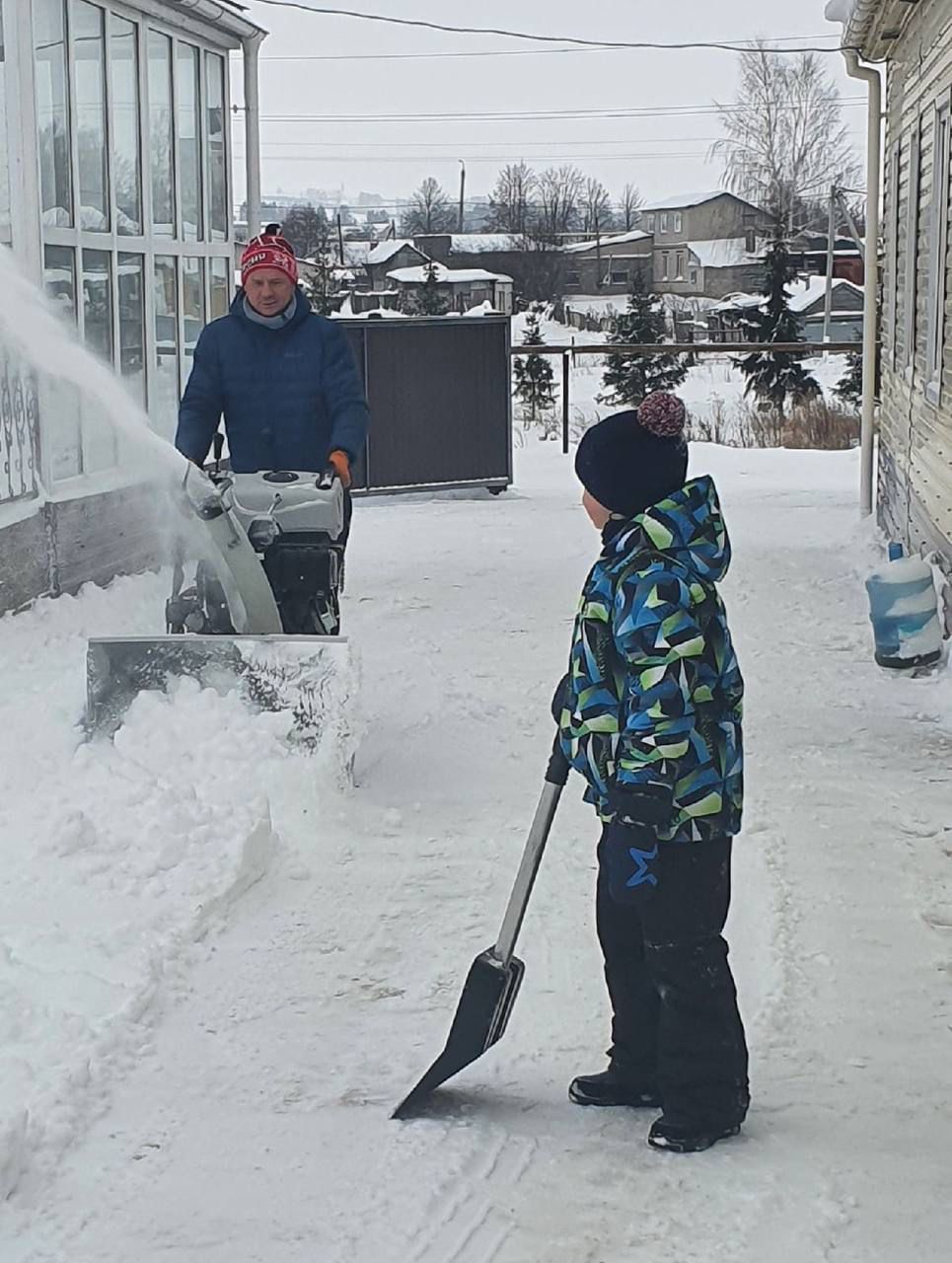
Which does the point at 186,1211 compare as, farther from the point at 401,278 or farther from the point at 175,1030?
the point at 401,278

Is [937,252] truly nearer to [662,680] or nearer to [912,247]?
[912,247]

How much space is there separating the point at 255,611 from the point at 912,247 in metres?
7.11

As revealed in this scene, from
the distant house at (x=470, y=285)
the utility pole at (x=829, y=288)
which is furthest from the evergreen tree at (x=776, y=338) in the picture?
the distant house at (x=470, y=285)

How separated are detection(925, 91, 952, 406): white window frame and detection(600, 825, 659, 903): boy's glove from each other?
21.9 feet

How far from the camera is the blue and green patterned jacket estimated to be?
328 cm

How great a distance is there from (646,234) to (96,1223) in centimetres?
6075

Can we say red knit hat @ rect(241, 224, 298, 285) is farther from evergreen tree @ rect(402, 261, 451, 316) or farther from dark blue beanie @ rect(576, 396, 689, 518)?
evergreen tree @ rect(402, 261, 451, 316)

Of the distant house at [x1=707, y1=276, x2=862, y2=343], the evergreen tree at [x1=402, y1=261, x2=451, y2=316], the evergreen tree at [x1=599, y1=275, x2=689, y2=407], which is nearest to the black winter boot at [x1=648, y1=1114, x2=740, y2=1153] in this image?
the evergreen tree at [x1=599, y1=275, x2=689, y2=407]

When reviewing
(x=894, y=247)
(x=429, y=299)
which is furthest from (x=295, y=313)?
(x=429, y=299)

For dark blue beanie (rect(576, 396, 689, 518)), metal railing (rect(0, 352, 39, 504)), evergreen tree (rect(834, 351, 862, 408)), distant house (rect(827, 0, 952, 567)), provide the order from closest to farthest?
1. dark blue beanie (rect(576, 396, 689, 518))
2. metal railing (rect(0, 352, 39, 504))
3. distant house (rect(827, 0, 952, 567))
4. evergreen tree (rect(834, 351, 862, 408))

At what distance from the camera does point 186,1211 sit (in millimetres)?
3248

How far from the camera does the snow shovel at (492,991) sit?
3633 mm

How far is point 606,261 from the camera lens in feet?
192

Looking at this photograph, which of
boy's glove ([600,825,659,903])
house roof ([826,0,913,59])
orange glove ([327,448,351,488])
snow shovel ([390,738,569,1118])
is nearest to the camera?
boy's glove ([600,825,659,903])
